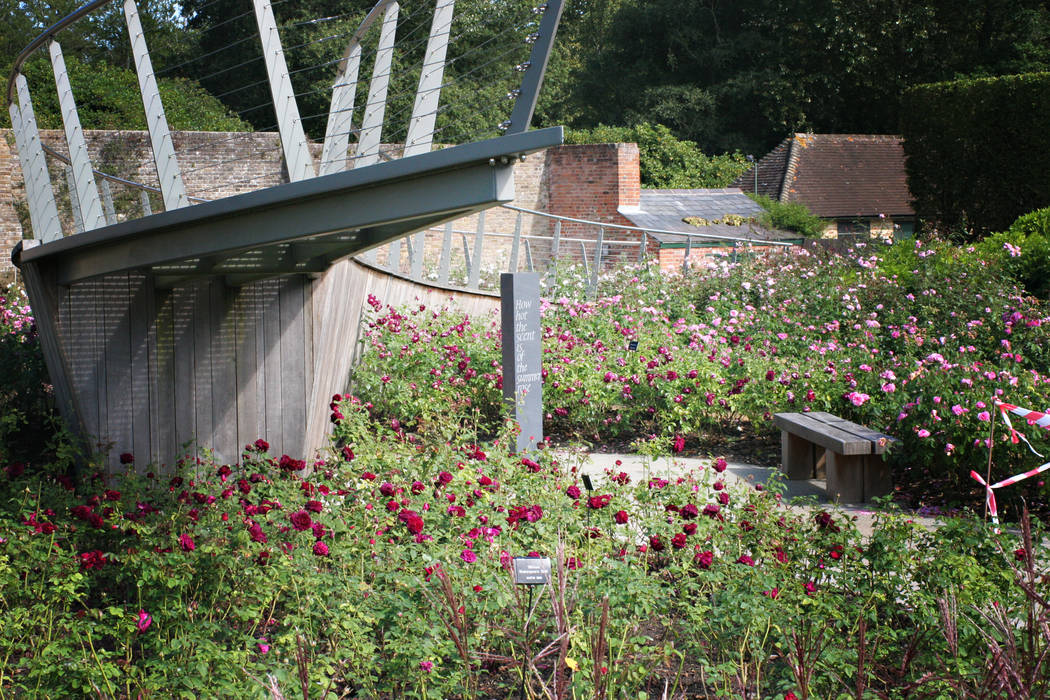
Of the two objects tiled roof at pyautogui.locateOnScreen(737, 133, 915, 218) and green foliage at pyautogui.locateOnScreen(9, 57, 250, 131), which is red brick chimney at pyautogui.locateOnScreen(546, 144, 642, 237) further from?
green foliage at pyautogui.locateOnScreen(9, 57, 250, 131)

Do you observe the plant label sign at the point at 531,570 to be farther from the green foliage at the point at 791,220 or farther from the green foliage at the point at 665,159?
the green foliage at the point at 665,159

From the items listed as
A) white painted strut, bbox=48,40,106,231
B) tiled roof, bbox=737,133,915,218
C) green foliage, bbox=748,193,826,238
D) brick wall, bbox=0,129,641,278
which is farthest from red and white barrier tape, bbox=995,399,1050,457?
tiled roof, bbox=737,133,915,218

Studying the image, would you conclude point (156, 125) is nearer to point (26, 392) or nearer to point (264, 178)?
point (26, 392)

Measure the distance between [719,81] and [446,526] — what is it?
30863mm

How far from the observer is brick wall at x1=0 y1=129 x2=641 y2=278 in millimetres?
13516

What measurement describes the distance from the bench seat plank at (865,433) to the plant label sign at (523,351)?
185 centimetres

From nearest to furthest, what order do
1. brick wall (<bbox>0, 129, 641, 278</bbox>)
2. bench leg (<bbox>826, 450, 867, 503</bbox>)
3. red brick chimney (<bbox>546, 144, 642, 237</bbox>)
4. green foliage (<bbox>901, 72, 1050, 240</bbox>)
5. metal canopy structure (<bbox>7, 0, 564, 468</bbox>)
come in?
metal canopy structure (<bbox>7, 0, 564, 468</bbox>) < bench leg (<bbox>826, 450, 867, 503</bbox>) < brick wall (<bbox>0, 129, 641, 278</bbox>) < green foliage (<bbox>901, 72, 1050, 240</bbox>) < red brick chimney (<bbox>546, 144, 642, 237</bbox>)

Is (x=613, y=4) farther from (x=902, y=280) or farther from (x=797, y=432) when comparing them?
(x=797, y=432)

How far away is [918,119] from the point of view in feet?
56.2

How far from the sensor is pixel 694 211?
2231 cm

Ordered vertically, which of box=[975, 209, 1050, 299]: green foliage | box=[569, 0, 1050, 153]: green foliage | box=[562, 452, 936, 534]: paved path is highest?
box=[569, 0, 1050, 153]: green foliage

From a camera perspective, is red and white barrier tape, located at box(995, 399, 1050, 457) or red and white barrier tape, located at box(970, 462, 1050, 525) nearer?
red and white barrier tape, located at box(970, 462, 1050, 525)

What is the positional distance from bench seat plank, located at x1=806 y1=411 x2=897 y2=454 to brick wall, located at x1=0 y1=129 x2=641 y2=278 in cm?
514

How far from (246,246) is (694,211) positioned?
19.0 m
